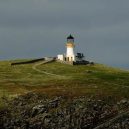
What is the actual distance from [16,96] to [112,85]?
31.0 m

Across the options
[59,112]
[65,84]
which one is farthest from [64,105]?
[65,84]

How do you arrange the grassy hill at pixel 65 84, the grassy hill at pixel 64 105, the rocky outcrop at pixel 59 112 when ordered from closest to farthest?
1. the rocky outcrop at pixel 59 112
2. the grassy hill at pixel 64 105
3. the grassy hill at pixel 65 84

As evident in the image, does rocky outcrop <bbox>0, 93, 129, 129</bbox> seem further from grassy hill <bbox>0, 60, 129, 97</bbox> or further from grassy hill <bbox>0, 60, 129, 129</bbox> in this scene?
grassy hill <bbox>0, 60, 129, 97</bbox>

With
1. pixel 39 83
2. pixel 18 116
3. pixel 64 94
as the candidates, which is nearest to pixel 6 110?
pixel 18 116

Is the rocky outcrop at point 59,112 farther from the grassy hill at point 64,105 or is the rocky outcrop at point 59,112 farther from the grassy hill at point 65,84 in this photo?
the grassy hill at point 65,84

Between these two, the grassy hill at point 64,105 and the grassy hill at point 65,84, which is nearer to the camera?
the grassy hill at point 64,105

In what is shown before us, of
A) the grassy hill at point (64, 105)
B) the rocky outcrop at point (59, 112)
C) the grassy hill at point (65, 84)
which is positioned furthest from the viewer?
the grassy hill at point (65, 84)

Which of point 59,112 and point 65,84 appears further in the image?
point 65,84

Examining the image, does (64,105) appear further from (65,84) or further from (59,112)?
(65,84)

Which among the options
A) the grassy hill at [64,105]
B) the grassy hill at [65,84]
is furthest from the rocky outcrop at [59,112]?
the grassy hill at [65,84]

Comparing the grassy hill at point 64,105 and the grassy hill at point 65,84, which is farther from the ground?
the grassy hill at point 65,84

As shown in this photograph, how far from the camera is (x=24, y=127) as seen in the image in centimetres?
13425

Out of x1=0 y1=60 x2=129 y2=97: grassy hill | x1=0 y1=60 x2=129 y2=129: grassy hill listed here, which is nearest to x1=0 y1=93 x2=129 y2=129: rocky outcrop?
x1=0 y1=60 x2=129 y2=129: grassy hill

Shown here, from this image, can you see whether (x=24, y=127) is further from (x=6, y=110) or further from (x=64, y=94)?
(x=64, y=94)
